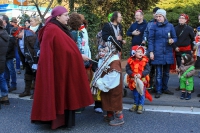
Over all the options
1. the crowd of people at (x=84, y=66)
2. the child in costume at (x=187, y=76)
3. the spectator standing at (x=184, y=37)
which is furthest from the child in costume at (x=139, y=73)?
the spectator standing at (x=184, y=37)

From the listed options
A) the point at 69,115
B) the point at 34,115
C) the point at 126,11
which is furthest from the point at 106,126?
the point at 126,11

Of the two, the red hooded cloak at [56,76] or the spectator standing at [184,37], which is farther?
the spectator standing at [184,37]

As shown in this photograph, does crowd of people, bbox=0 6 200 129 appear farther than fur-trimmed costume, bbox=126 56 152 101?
No

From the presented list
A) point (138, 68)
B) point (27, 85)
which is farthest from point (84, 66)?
point (27, 85)

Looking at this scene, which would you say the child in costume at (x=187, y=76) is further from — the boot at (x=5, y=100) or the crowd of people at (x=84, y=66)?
the boot at (x=5, y=100)

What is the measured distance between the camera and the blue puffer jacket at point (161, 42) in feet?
22.6

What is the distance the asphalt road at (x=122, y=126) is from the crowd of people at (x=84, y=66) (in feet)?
0.59

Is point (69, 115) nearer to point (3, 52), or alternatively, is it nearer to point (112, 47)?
point (112, 47)

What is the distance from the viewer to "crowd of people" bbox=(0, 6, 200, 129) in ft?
16.0

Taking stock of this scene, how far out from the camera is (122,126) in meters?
5.36

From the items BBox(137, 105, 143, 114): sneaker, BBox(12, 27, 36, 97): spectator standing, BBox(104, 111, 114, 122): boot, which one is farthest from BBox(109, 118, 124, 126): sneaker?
BBox(12, 27, 36, 97): spectator standing

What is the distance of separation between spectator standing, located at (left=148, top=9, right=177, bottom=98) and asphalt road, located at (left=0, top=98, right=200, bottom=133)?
4.28ft

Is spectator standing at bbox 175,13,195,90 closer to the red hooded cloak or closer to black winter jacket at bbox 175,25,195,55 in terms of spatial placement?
black winter jacket at bbox 175,25,195,55

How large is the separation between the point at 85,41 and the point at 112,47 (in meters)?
0.74
